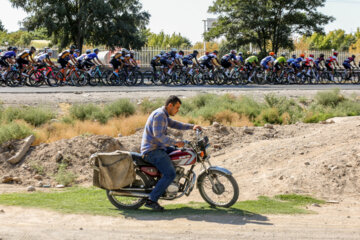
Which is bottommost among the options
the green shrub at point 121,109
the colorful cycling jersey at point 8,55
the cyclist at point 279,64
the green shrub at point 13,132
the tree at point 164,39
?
the green shrub at point 13,132

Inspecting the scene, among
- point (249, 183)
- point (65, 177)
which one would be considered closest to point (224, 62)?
point (65, 177)

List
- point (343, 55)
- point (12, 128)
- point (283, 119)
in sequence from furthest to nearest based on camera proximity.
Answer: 1. point (343, 55)
2. point (283, 119)
3. point (12, 128)

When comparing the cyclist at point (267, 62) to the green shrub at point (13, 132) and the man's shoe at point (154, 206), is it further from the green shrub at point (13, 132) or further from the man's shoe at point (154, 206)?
the man's shoe at point (154, 206)

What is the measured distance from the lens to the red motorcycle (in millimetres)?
7699

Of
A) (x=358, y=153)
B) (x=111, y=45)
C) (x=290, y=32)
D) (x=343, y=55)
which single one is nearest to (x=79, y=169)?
(x=358, y=153)

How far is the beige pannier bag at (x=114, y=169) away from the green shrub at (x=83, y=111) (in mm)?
8685

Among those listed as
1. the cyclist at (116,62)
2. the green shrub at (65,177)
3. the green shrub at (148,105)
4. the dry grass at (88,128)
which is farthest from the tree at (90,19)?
the green shrub at (65,177)

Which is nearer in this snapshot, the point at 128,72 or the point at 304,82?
the point at 128,72

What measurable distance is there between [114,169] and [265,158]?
4.37m

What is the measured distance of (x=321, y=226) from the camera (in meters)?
7.00

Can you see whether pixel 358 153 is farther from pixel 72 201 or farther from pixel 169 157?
pixel 72 201

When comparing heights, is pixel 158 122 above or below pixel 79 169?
above

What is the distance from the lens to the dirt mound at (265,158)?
9.52 metres

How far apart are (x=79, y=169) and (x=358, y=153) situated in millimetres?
5786
